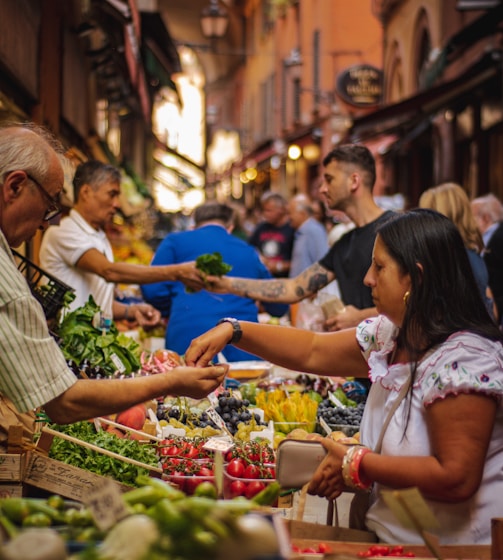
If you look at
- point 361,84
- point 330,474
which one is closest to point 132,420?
point 330,474

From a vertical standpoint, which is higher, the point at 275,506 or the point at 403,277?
the point at 403,277

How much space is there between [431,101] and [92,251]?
28.8 feet

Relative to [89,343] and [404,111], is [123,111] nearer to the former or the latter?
[404,111]

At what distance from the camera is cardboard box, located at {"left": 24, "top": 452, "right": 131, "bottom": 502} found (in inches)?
131

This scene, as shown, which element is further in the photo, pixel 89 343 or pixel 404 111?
pixel 404 111

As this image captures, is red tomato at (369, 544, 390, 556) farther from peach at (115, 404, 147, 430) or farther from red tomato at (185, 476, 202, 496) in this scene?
peach at (115, 404, 147, 430)

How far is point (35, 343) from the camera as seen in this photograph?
271cm

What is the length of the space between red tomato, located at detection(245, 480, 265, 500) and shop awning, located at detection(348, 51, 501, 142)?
8965 millimetres

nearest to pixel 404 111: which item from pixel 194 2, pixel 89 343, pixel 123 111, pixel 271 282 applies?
pixel 123 111

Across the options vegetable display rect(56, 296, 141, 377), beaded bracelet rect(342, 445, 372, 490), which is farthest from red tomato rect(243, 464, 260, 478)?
vegetable display rect(56, 296, 141, 377)

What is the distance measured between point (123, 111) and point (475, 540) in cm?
1502

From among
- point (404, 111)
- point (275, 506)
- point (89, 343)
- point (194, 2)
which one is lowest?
point (275, 506)

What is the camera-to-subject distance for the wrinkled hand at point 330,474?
2.89m

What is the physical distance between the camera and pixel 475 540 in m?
2.84
